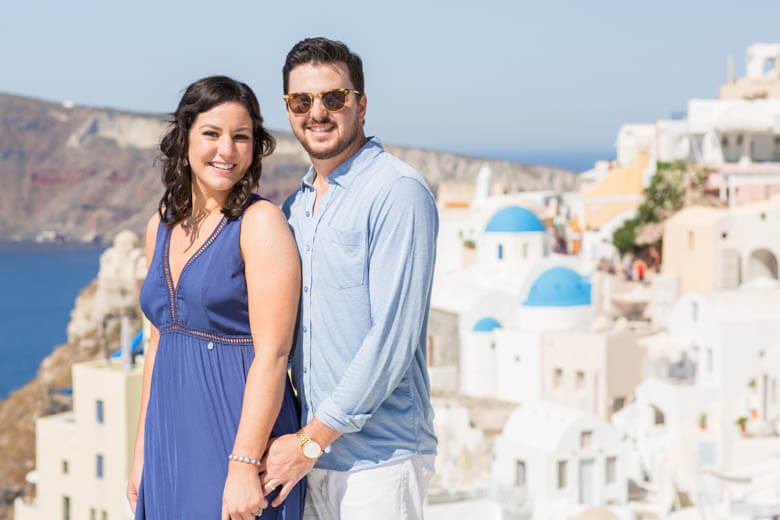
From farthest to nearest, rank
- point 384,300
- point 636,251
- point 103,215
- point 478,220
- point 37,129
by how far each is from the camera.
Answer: point 37,129 < point 103,215 < point 478,220 < point 636,251 < point 384,300

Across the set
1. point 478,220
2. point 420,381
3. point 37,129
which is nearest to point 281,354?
point 420,381

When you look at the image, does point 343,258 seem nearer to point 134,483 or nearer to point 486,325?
point 134,483

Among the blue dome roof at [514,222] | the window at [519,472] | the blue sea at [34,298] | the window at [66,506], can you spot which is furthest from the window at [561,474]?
the blue sea at [34,298]

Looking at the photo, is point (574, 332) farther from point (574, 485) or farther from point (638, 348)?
point (574, 485)

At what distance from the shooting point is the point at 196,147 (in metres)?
2.94

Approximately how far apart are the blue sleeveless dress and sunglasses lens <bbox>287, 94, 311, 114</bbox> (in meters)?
0.34

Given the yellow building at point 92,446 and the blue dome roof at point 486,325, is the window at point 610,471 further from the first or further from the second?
the yellow building at point 92,446

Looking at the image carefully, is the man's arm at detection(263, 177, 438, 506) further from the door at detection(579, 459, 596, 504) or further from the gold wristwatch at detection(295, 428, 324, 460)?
the door at detection(579, 459, 596, 504)

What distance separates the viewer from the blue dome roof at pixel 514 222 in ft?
68.7

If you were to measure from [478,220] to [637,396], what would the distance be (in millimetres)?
10253

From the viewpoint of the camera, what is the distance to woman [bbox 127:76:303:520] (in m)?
2.82

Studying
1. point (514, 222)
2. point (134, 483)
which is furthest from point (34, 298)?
point (134, 483)

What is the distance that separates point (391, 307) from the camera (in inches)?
111

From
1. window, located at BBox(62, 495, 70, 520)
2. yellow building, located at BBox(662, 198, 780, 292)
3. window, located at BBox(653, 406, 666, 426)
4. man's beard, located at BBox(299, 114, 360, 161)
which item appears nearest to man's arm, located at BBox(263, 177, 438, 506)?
man's beard, located at BBox(299, 114, 360, 161)
